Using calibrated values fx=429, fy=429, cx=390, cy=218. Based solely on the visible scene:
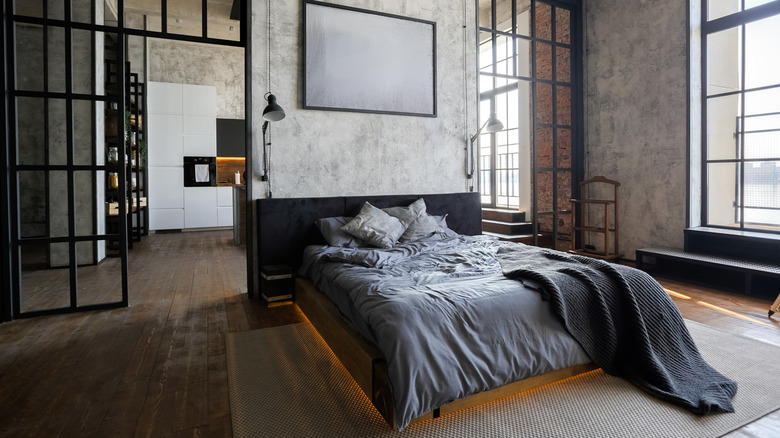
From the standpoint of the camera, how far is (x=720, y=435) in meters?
1.77

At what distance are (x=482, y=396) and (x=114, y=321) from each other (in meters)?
2.84

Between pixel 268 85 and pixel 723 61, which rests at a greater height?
A: pixel 723 61

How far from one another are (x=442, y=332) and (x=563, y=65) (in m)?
5.28

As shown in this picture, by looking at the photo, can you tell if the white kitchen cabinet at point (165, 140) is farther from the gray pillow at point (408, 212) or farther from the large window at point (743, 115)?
the large window at point (743, 115)

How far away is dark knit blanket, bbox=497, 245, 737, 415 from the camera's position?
7.04ft

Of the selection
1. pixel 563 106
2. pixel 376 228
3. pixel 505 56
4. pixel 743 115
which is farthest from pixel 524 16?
pixel 376 228

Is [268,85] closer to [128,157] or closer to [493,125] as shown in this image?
[493,125]

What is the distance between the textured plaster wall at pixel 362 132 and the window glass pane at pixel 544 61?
5.74 feet

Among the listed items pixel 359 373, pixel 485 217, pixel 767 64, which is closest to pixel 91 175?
pixel 359 373

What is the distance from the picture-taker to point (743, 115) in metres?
4.47

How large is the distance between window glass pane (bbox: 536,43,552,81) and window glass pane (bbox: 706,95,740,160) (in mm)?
1951

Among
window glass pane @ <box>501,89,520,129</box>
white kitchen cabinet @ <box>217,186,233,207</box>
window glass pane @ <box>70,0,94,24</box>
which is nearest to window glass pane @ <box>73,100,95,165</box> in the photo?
window glass pane @ <box>70,0,94,24</box>

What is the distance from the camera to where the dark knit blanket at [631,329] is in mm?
2145

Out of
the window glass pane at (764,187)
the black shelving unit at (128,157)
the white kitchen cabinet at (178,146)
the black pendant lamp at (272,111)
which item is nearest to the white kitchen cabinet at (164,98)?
the white kitchen cabinet at (178,146)
